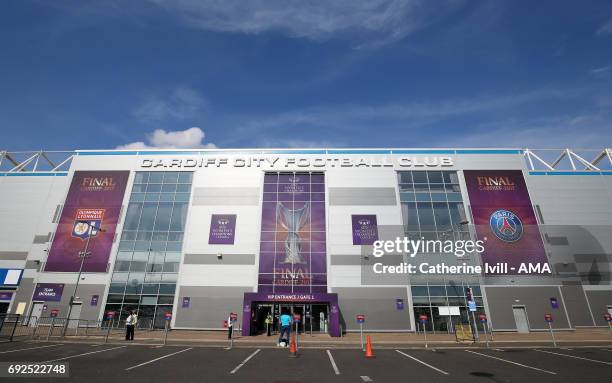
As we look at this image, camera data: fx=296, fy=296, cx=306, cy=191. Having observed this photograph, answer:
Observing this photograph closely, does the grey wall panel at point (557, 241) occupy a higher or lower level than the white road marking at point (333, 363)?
higher

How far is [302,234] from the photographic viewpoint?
32.9m

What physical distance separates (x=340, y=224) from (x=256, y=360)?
20.8m

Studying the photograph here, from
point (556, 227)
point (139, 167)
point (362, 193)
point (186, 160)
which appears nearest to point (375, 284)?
point (362, 193)

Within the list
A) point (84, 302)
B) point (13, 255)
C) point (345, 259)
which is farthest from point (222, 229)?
point (13, 255)

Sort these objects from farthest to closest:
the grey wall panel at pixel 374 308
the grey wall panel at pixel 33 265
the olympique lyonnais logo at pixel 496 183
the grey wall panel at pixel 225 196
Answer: the grey wall panel at pixel 225 196, the olympique lyonnais logo at pixel 496 183, the grey wall panel at pixel 33 265, the grey wall panel at pixel 374 308

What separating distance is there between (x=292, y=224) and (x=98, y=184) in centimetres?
2407

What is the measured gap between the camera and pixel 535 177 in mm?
35000

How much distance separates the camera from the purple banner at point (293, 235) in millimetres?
30922

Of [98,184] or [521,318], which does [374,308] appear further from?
[98,184]

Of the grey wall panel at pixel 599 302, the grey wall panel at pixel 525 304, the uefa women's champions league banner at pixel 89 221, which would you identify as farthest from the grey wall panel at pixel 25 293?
the grey wall panel at pixel 599 302

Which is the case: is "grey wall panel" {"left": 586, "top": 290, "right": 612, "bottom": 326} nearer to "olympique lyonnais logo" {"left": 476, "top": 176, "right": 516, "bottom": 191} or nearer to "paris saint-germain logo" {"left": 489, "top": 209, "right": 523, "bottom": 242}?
"paris saint-germain logo" {"left": 489, "top": 209, "right": 523, "bottom": 242}

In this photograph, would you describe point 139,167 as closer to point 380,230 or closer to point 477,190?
point 380,230

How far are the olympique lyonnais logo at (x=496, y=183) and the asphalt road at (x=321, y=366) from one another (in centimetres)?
2138

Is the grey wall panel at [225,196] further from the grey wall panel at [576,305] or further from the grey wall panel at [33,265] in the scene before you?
the grey wall panel at [576,305]
